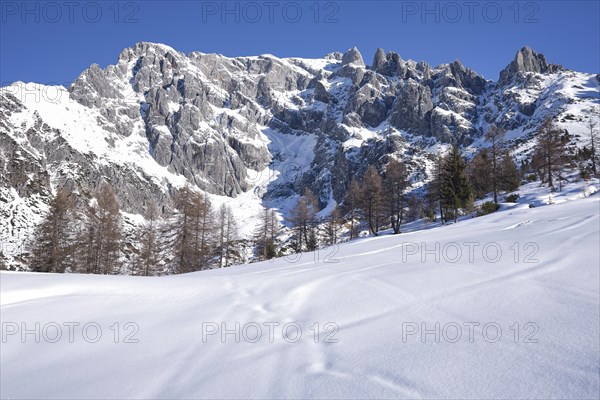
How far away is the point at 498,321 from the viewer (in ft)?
10.2

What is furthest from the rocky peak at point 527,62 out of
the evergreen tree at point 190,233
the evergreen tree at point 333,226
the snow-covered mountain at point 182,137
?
the evergreen tree at point 190,233

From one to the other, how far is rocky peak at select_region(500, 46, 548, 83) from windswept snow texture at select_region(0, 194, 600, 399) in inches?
9102

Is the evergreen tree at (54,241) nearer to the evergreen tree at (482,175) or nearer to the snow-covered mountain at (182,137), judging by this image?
the evergreen tree at (482,175)

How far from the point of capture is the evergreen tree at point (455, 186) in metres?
27.9

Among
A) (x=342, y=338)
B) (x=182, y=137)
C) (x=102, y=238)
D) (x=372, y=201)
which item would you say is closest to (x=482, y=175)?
(x=372, y=201)

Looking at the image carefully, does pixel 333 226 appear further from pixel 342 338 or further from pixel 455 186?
pixel 342 338

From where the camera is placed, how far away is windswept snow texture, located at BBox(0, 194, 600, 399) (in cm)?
229

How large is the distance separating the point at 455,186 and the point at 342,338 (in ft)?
96.0

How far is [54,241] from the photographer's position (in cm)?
2383

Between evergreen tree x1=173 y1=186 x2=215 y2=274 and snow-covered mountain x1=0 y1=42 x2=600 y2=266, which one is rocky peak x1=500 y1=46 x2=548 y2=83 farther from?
evergreen tree x1=173 y1=186 x2=215 y2=274

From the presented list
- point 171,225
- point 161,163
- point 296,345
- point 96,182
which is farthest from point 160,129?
point 296,345

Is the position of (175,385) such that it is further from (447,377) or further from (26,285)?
(26,285)

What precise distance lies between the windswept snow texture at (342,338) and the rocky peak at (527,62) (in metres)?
231

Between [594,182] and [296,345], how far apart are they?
3759cm
